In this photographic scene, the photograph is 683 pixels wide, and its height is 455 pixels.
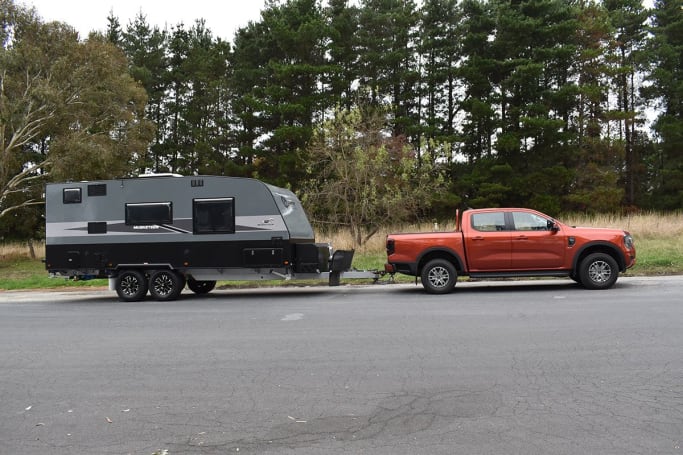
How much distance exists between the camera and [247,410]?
5.15 meters

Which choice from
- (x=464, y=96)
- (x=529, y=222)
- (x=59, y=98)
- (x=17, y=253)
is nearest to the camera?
(x=529, y=222)

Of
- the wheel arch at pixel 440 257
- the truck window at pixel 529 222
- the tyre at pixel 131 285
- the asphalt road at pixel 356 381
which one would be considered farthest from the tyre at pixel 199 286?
the truck window at pixel 529 222

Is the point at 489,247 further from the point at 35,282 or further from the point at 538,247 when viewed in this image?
the point at 35,282

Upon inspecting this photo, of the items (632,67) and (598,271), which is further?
(632,67)

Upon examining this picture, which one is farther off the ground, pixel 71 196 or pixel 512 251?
pixel 71 196

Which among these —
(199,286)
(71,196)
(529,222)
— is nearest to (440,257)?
(529,222)

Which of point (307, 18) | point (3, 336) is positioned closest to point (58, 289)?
point (3, 336)

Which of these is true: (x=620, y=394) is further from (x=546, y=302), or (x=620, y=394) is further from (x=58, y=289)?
(x=58, y=289)

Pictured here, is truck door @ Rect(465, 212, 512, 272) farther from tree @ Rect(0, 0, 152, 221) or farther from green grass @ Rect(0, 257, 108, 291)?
tree @ Rect(0, 0, 152, 221)

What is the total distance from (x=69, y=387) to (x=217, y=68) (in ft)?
156

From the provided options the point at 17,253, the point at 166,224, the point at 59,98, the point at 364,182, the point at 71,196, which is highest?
the point at 59,98

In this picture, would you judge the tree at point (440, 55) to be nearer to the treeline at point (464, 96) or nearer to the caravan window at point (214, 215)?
the treeline at point (464, 96)

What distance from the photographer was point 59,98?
31641 millimetres

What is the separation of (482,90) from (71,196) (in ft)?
114
